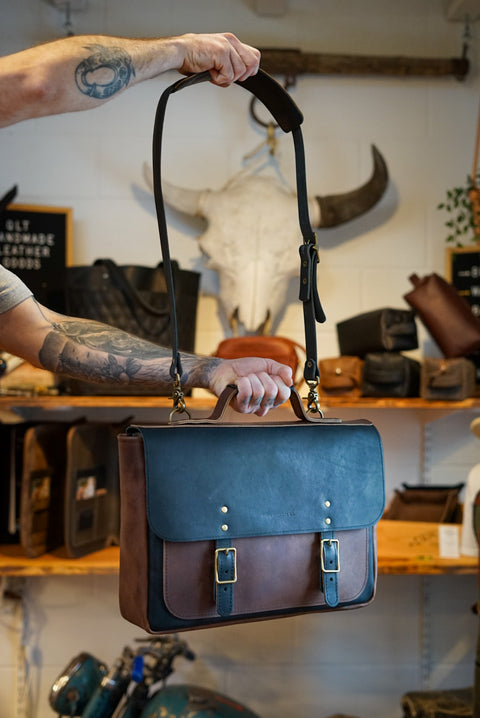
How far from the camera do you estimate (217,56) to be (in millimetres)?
1129

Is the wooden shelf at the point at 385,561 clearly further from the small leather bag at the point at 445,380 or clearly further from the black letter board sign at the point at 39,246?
the black letter board sign at the point at 39,246

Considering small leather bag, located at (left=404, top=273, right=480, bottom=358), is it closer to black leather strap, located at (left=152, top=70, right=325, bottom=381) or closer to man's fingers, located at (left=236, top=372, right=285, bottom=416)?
black leather strap, located at (left=152, top=70, right=325, bottom=381)

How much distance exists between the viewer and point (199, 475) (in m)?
1.11

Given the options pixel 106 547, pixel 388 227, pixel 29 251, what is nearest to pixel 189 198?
pixel 29 251

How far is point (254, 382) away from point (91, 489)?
142 cm

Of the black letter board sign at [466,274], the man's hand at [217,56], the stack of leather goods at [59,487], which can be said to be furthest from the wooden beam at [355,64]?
the man's hand at [217,56]

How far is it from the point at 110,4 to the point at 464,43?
1.41m

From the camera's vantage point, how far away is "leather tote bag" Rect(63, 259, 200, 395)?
2398 mm

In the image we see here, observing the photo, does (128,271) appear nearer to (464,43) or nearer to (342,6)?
(342,6)

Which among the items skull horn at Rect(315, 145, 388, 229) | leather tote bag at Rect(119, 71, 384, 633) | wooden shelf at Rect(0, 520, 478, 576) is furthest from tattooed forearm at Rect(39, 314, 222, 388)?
skull horn at Rect(315, 145, 388, 229)

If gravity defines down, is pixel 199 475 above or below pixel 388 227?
below

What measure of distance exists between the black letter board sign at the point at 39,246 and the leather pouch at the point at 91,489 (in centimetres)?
55

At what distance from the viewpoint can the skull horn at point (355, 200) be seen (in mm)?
2697

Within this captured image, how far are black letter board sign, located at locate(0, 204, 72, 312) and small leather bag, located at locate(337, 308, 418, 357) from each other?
43.7 inches
